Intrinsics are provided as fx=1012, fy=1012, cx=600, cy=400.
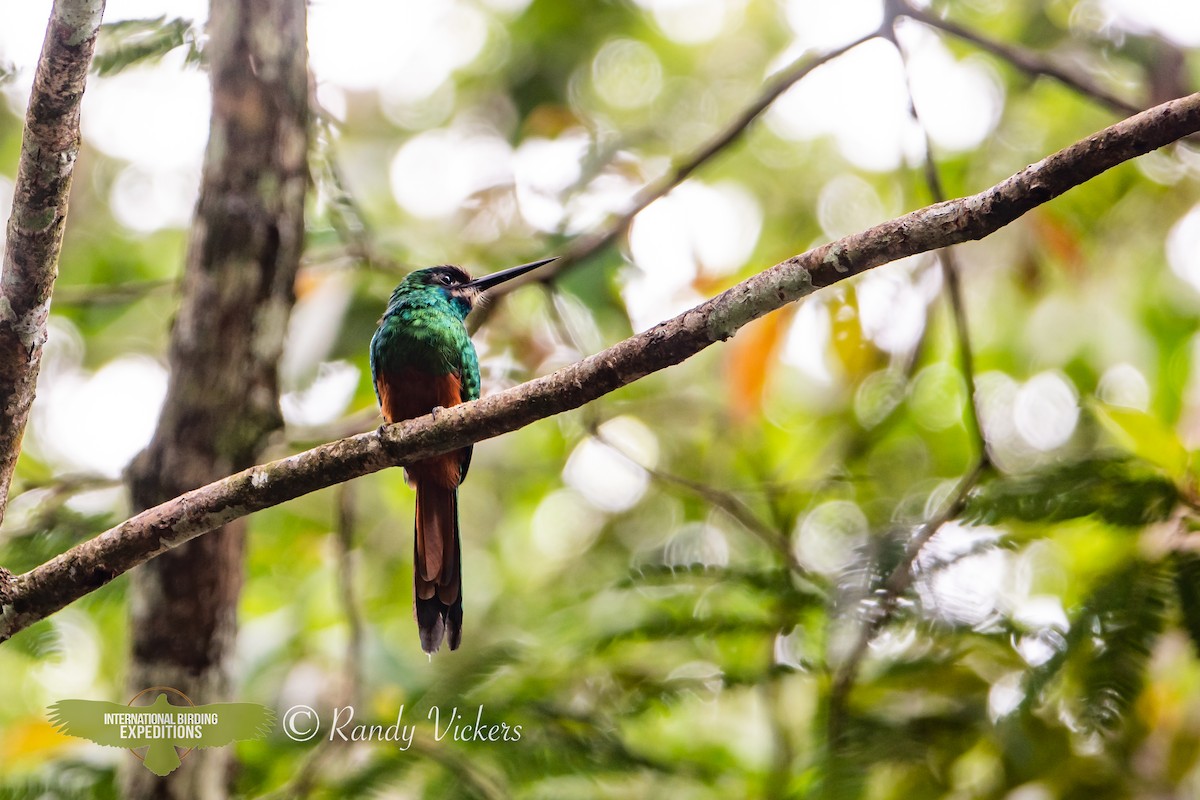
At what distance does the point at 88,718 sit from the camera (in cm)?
220

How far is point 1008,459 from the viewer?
4.07m

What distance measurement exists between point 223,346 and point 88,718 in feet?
2.99

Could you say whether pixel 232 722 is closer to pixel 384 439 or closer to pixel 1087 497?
pixel 384 439

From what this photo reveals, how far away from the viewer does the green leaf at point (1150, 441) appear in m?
2.02

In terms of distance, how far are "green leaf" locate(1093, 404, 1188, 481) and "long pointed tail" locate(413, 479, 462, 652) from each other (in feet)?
4.89

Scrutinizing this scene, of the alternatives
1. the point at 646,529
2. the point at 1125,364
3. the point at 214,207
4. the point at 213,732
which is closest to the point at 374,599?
the point at 646,529

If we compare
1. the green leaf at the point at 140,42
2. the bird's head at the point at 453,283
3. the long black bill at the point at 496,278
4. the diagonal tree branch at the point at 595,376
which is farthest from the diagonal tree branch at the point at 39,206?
the long black bill at the point at 496,278

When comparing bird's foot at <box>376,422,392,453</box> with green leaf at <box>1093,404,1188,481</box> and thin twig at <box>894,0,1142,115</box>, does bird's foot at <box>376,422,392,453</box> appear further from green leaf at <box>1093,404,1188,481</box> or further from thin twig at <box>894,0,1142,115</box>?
thin twig at <box>894,0,1142,115</box>

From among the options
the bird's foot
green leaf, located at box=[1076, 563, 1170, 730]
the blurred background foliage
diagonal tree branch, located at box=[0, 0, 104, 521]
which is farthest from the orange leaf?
diagonal tree branch, located at box=[0, 0, 104, 521]

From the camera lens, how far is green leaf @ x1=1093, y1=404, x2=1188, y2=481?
2023 millimetres

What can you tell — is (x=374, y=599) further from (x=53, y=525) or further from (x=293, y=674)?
(x=53, y=525)

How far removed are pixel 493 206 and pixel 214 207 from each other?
197cm

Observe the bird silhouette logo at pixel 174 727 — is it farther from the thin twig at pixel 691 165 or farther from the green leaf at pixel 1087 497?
the green leaf at pixel 1087 497

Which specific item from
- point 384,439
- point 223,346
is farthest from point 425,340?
point 384,439
